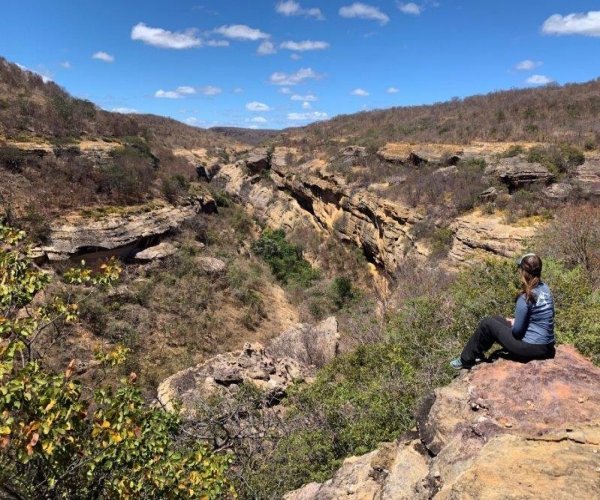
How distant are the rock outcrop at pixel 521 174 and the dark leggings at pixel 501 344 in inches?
706

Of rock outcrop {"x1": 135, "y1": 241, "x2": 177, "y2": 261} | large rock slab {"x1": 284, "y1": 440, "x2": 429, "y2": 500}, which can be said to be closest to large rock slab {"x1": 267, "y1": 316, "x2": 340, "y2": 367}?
rock outcrop {"x1": 135, "y1": 241, "x2": 177, "y2": 261}

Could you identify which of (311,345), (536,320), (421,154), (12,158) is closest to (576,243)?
(311,345)

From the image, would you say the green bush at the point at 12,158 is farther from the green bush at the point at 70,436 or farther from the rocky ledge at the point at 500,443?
the rocky ledge at the point at 500,443

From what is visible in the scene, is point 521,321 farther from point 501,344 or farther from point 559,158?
point 559,158

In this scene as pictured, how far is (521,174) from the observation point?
68.1ft

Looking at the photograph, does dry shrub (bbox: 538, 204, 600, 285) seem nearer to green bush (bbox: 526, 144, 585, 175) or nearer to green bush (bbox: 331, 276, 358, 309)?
green bush (bbox: 526, 144, 585, 175)

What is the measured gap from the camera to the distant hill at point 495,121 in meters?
28.7

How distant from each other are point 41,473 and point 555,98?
4347 centimetres

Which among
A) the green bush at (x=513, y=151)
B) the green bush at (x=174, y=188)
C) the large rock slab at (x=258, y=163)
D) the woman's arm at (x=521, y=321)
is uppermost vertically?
the large rock slab at (x=258, y=163)

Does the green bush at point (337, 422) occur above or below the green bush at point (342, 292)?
above

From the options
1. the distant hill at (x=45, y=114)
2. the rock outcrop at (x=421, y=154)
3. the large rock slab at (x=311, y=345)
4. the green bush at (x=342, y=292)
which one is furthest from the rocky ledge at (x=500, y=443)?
the distant hill at (x=45, y=114)

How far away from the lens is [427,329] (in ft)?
35.5

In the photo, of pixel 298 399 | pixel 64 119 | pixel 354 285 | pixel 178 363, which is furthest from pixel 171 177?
pixel 298 399

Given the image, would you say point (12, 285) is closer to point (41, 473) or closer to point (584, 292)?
point (41, 473)
